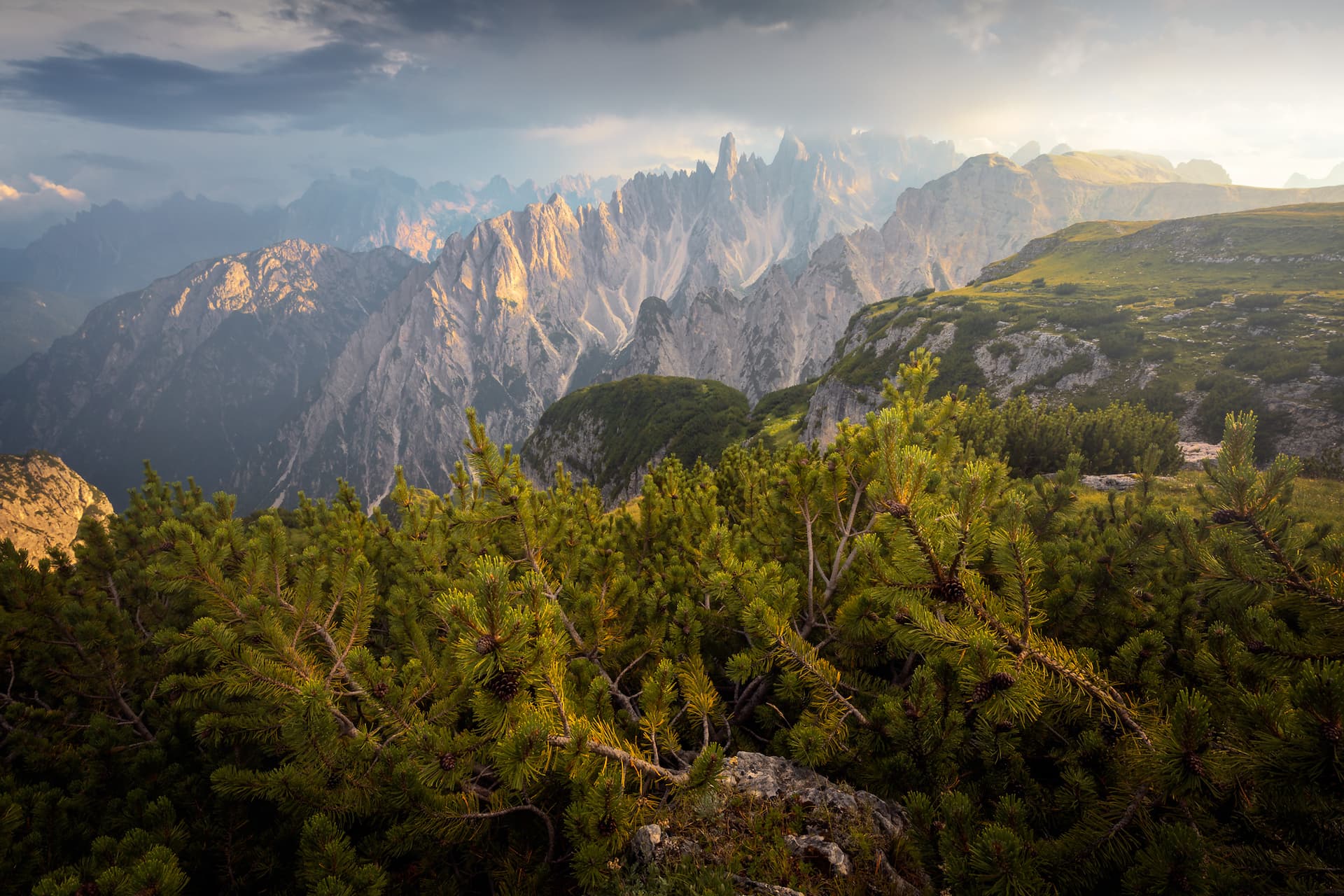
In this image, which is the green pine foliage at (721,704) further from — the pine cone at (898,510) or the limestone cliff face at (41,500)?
the limestone cliff face at (41,500)

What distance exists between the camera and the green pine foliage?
3871mm

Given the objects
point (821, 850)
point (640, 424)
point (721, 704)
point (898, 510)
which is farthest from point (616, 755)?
point (640, 424)

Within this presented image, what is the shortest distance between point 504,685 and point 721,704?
3.43 meters

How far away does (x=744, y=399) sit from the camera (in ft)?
528

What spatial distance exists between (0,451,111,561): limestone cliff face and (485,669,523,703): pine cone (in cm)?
10550

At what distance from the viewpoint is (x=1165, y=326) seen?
86.9m

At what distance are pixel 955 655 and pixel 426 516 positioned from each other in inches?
502

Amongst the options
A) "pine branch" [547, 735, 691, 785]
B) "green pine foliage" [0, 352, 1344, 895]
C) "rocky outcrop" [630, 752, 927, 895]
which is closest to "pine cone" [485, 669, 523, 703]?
"green pine foliage" [0, 352, 1344, 895]

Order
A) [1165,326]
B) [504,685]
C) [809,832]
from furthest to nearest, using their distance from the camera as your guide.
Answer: [1165,326] → [809,832] → [504,685]

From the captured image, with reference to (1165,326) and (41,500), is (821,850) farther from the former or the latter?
(41,500)

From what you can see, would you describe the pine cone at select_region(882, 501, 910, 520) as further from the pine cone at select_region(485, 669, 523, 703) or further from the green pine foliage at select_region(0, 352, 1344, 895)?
the pine cone at select_region(485, 669, 523, 703)

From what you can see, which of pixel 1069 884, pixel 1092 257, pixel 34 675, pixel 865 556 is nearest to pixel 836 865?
pixel 1069 884

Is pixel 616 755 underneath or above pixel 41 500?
above

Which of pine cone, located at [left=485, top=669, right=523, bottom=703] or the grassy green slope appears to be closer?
pine cone, located at [left=485, top=669, right=523, bottom=703]
